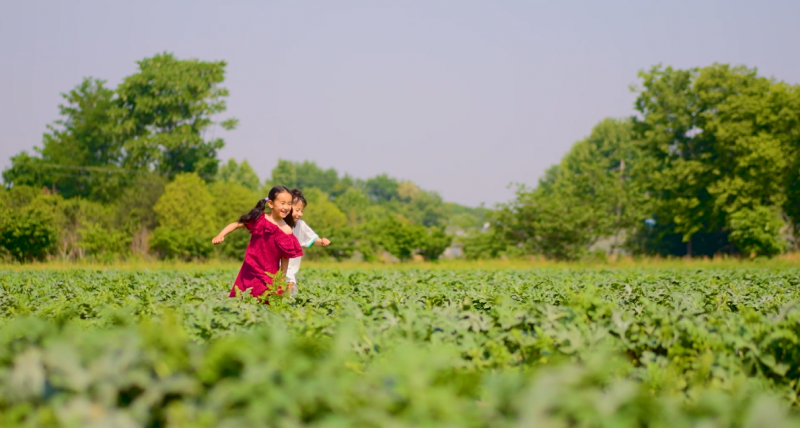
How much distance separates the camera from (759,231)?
34344mm

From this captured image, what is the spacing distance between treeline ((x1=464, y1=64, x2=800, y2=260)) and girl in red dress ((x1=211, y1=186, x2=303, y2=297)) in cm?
2648

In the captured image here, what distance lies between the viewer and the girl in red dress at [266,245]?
8.02 metres

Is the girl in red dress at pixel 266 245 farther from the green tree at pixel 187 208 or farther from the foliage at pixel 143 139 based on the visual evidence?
the foliage at pixel 143 139

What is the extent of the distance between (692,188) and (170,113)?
122 feet

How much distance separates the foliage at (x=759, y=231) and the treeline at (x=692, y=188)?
0.17 feet

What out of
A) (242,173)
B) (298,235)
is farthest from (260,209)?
(242,173)

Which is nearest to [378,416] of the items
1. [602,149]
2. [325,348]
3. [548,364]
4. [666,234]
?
[325,348]

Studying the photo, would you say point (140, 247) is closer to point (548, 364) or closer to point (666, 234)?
point (666, 234)

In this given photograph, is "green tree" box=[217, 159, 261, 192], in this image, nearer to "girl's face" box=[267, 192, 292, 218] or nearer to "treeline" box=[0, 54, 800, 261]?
"treeline" box=[0, 54, 800, 261]

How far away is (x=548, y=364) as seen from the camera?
3.71 metres

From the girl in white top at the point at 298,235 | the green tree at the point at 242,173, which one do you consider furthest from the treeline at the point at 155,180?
the green tree at the point at 242,173

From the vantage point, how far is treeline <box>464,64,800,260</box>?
3441 cm

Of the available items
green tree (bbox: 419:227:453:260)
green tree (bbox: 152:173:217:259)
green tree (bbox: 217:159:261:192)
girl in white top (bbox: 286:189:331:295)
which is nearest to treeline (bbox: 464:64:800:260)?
green tree (bbox: 419:227:453:260)

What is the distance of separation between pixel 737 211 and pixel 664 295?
34.4m
